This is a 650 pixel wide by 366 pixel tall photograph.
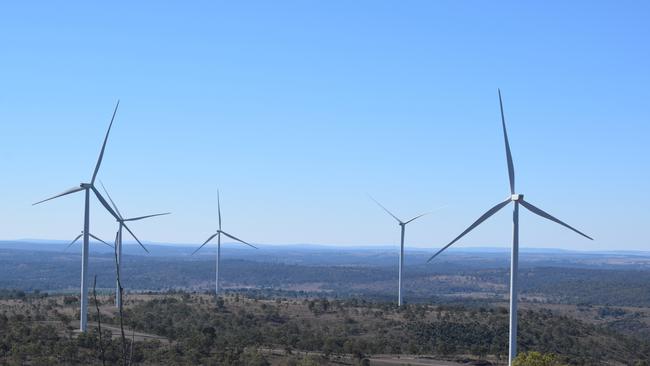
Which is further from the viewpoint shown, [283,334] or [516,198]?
[283,334]

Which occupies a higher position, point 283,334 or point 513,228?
point 513,228

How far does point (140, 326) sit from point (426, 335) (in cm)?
2774

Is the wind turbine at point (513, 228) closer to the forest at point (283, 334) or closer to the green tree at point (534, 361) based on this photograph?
the green tree at point (534, 361)

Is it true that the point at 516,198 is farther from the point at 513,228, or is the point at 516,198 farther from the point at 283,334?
the point at 283,334

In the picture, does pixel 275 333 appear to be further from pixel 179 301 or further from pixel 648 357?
pixel 648 357

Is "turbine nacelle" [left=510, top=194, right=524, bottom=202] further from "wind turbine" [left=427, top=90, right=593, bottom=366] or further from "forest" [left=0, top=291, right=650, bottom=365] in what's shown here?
"forest" [left=0, top=291, right=650, bottom=365]

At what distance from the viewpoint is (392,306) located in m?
109

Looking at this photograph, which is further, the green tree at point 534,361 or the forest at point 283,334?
the forest at point 283,334

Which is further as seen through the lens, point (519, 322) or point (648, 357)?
point (519, 322)

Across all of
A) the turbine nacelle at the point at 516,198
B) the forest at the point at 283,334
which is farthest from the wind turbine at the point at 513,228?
the forest at the point at 283,334

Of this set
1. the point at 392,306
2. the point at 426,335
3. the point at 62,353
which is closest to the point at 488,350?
the point at 426,335

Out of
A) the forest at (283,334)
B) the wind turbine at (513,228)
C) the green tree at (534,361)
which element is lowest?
the forest at (283,334)

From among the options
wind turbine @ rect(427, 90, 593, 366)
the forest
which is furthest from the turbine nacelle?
the forest

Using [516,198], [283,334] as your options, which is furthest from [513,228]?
[283,334]
